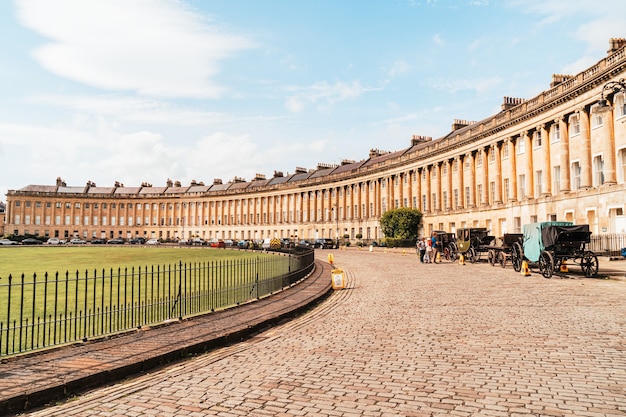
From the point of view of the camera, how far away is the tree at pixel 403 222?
6098cm

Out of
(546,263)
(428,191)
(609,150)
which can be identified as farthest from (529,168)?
(546,263)

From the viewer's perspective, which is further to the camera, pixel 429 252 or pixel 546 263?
pixel 429 252

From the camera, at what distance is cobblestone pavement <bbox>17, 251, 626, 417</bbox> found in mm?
5258

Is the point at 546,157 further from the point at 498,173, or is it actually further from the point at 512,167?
the point at 498,173

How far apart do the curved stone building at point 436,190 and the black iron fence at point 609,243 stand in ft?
4.14

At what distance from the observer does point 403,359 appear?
718 centimetres

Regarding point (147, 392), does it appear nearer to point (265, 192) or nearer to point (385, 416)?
point (385, 416)

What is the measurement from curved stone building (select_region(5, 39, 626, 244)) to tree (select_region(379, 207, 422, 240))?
5.21ft

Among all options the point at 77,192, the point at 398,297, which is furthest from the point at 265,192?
the point at 398,297

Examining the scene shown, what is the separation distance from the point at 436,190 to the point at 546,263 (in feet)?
135

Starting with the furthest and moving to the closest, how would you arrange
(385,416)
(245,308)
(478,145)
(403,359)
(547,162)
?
(478,145), (547,162), (245,308), (403,359), (385,416)

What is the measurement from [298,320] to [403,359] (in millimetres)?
4351

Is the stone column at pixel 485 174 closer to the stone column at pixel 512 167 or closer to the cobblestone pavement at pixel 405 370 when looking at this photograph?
the stone column at pixel 512 167

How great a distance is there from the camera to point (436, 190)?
60.4m
